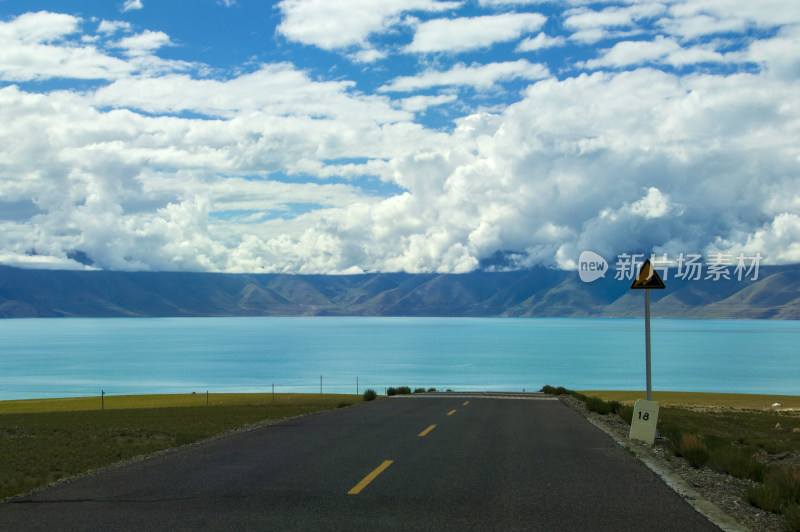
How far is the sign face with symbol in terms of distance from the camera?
45.6ft

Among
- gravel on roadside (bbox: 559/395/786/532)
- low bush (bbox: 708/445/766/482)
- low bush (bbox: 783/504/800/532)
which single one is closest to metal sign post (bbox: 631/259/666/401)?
gravel on roadside (bbox: 559/395/786/532)

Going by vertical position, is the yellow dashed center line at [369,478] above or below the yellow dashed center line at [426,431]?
above

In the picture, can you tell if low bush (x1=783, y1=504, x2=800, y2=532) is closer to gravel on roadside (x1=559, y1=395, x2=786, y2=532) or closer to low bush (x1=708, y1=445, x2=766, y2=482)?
gravel on roadside (x1=559, y1=395, x2=786, y2=532)

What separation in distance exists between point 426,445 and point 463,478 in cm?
350

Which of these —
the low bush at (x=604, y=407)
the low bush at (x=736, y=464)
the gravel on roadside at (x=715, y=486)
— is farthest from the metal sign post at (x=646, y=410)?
the low bush at (x=604, y=407)

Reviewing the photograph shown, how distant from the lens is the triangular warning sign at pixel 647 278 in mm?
14477

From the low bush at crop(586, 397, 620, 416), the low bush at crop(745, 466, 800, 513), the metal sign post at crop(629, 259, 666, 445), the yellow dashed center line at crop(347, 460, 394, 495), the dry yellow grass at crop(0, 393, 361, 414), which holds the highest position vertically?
the metal sign post at crop(629, 259, 666, 445)

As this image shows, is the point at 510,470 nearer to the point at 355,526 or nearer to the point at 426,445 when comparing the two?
the point at 426,445

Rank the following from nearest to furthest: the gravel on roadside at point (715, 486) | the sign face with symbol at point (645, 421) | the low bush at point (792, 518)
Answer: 1. the low bush at point (792, 518)
2. the gravel on roadside at point (715, 486)
3. the sign face with symbol at point (645, 421)

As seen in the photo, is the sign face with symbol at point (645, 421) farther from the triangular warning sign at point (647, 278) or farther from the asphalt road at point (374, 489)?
the triangular warning sign at point (647, 278)

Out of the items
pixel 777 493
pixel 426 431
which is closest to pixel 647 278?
pixel 426 431

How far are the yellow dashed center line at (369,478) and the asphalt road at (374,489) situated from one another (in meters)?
0.01

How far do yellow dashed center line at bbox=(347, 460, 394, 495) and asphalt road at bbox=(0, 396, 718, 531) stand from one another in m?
0.01

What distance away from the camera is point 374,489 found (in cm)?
890
